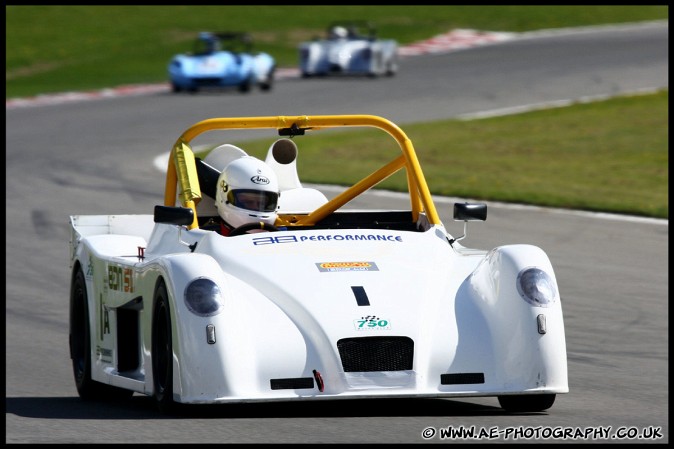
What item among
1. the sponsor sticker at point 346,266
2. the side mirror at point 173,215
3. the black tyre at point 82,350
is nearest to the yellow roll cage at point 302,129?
the side mirror at point 173,215

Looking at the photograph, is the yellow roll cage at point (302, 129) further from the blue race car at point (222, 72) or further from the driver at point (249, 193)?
the blue race car at point (222, 72)

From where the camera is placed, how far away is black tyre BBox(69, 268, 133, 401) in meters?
8.23

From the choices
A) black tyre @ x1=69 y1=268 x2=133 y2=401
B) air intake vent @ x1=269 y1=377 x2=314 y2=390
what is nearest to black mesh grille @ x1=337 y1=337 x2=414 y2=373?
air intake vent @ x1=269 y1=377 x2=314 y2=390

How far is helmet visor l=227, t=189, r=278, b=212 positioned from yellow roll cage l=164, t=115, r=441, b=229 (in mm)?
262

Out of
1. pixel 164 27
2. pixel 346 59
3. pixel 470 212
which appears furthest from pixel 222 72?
pixel 470 212

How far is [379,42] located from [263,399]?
2863 cm

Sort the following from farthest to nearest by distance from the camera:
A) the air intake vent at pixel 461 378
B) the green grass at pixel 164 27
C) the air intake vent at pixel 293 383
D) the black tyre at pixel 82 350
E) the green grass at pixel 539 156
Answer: the green grass at pixel 164 27 → the green grass at pixel 539 156 → the black tyre at pixel 82 350 → the air intake vent at pixel 461 378 → the air intake vent at pixel 293 383

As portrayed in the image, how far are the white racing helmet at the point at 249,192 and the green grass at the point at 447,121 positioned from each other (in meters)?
8.07

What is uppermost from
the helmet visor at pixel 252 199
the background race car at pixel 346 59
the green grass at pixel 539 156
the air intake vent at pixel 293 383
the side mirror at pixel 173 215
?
the background race car at pixel 346 59

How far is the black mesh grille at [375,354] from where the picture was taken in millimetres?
6555

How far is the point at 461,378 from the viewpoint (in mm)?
6656

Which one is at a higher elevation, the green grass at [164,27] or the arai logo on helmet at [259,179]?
the green grass at [164,27]

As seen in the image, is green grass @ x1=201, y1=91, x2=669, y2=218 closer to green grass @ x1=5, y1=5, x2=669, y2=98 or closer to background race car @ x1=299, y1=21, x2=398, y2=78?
background race car @ x1=299, y1=21, x2=398, y2=78

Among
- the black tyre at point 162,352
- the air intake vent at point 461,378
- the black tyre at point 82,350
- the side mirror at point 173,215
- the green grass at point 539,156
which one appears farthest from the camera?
the green grass at point 539,156
